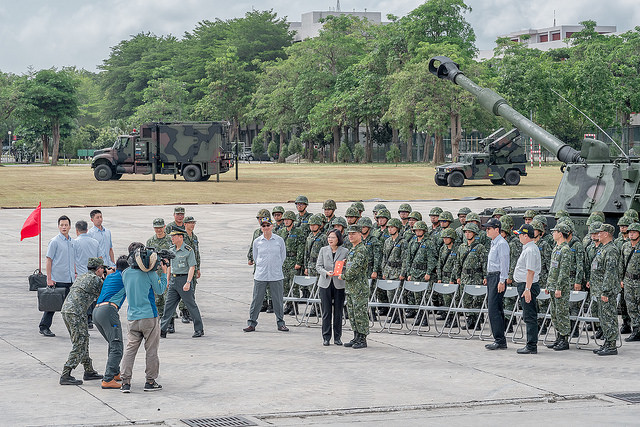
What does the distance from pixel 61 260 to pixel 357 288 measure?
419 cm

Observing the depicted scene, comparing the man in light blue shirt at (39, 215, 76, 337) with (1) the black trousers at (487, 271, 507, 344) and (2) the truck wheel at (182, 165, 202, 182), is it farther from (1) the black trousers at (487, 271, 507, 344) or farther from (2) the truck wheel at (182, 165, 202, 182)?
(2) the truck wheel at (182, 165, 202, 182)

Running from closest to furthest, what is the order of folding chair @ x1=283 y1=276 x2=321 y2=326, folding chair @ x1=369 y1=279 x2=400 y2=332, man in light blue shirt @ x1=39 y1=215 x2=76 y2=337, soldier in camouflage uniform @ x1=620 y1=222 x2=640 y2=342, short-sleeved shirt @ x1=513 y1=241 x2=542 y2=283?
short-sleeved shirt @ x1=513 y1=241 x2=542 y2=283, soldier in camouflage uniform @ x1=620 y1=222 x2=640 y2=342, man in light blue shirt @ x1=39 y1=215 x2=76 y2=337, folding chair @ x1=369 y1=279 x2=400 y2=332, folding chair @ x1=283 y1=276 x2=321 y2=326

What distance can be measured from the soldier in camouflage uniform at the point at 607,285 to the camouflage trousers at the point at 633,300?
68 centimetres

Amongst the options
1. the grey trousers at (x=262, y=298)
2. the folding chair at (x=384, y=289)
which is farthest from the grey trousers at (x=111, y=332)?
the folding chair at (x=384, y=289)

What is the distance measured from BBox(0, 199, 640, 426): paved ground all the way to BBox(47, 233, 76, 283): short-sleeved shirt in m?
0.81

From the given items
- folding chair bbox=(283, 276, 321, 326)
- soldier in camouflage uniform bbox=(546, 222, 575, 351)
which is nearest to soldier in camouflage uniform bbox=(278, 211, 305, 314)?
folding chair bbox=(283, 276, 321, 326)

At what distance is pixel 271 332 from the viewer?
545 inches

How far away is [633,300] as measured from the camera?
13219mm

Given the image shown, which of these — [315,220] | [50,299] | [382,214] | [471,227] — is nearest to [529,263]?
[471,227]

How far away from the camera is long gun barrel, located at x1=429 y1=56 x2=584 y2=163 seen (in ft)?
59.8

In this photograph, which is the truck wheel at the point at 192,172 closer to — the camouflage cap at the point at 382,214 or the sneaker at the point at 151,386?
the camouflage cap at the point at 382,214

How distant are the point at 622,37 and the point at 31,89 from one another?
52.9 metres

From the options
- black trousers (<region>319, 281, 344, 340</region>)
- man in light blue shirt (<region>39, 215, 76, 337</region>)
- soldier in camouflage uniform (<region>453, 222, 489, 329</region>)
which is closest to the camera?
black trousers (<region>319, 281, 344, 340</region>)

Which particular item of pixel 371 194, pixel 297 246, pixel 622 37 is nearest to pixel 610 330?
pixel 297 246
